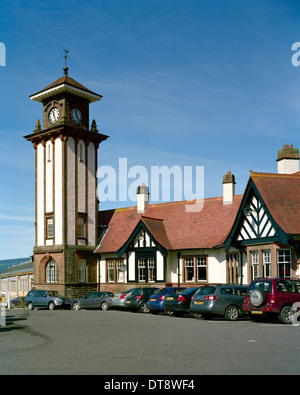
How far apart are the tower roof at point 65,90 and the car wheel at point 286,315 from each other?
29411 mm

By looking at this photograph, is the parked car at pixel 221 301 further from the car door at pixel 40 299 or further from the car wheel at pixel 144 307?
the car door at pixel 40 299

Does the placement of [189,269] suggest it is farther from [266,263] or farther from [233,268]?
[266,263]

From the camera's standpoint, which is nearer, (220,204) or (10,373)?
(10,373)

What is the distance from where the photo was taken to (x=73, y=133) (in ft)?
143

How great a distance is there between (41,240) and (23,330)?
26.6 m

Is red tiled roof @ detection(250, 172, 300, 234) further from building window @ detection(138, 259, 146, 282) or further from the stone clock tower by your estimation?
the stone clock tower

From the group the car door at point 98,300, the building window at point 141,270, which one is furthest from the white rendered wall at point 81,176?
the car door at point 98,300

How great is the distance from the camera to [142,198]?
45.5m

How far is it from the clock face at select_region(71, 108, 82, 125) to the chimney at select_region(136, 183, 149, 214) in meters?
7.57

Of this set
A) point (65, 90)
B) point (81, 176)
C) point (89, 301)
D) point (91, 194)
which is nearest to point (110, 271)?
point (91, 194)

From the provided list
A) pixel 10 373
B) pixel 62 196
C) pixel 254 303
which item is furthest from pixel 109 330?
pixel 62 196

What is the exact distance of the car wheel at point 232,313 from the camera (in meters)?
21.7

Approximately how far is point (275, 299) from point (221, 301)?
2728 millimetres
